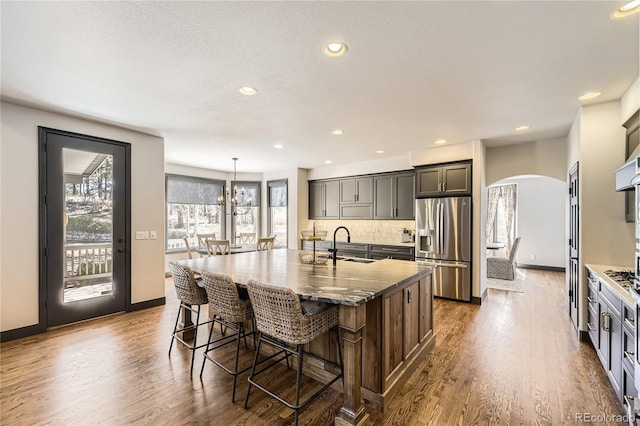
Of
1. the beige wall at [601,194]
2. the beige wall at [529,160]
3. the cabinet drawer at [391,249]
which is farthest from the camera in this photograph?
the cabinet drawer at [391,249]

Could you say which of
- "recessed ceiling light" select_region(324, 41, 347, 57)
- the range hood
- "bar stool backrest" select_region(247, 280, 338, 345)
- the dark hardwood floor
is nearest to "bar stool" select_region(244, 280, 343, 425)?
"bar stool backrest" select_region(247, 280, 338, 345)

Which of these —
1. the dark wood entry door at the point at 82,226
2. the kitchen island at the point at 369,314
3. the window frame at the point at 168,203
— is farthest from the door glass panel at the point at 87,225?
the window frame at the point at 168,203

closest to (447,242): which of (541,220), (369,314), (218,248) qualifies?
(369,314)

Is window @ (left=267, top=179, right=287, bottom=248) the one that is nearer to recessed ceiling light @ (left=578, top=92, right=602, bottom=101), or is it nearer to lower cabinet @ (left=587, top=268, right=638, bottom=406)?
recessed ceiling light @ (left=578, top=92, right=602, bottom=101)

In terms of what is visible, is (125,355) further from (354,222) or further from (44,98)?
(354,222)

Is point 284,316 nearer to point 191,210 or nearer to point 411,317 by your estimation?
point 411,317

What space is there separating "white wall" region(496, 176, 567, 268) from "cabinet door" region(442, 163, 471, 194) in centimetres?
359

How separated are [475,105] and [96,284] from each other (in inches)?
209

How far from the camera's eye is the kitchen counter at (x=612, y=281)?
1.92m

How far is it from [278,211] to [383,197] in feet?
10.1

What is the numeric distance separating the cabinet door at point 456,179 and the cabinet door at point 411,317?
2721mm

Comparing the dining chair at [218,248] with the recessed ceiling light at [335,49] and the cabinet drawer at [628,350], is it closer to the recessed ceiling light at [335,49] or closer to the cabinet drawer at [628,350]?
the recessed ceiling light at [335,49]

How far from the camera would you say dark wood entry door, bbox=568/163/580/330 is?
11.1 ft

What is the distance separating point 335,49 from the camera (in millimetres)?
2107
